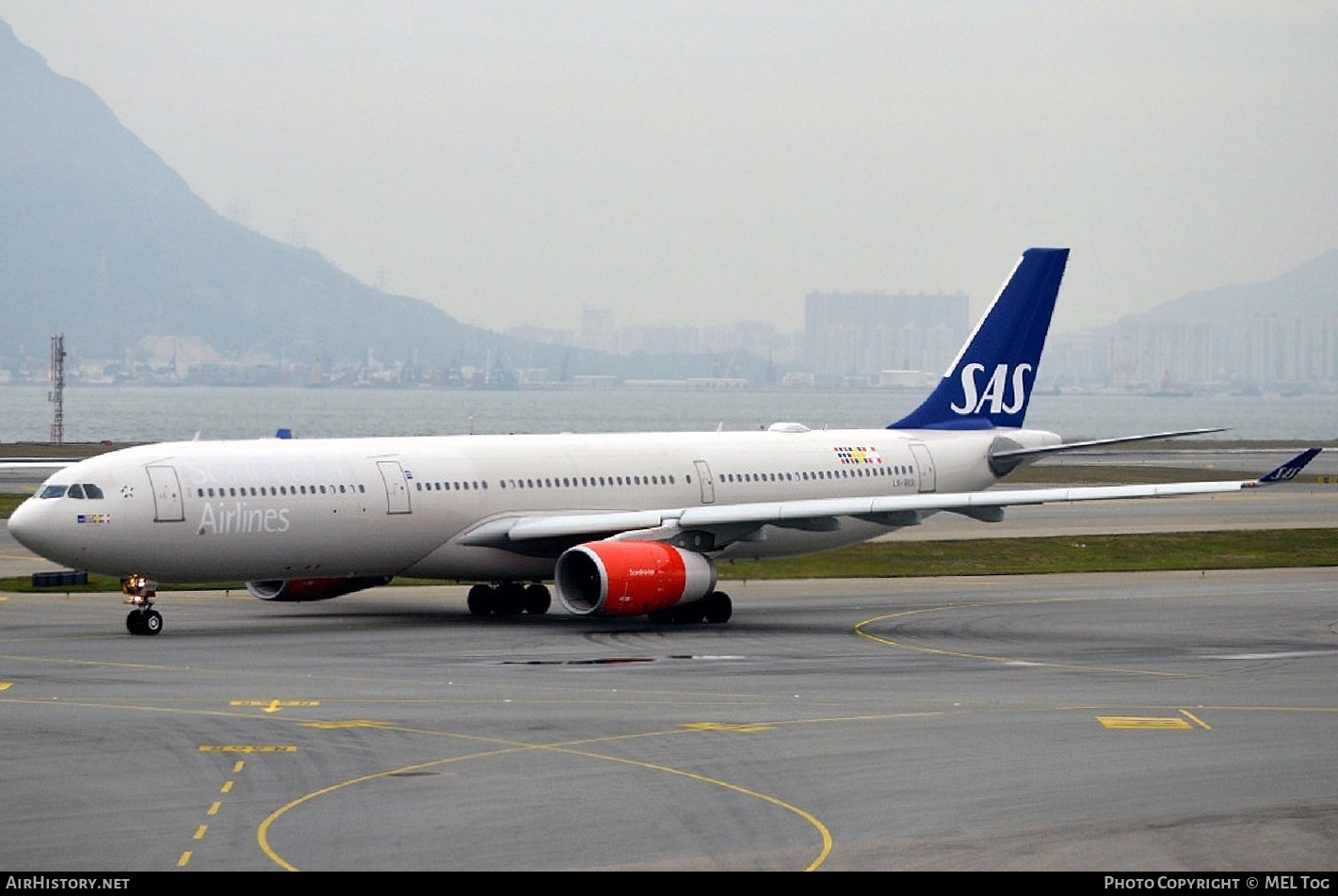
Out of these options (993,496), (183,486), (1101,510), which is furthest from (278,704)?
(1101,510)

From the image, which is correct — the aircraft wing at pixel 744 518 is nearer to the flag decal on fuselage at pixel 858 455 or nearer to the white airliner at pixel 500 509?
the white airliner at pixel 500 509

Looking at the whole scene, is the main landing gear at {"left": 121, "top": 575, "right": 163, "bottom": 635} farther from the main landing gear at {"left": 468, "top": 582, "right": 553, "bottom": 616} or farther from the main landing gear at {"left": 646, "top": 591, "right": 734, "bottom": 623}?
the main landing gear at {"left": 646, "top": 591, "right": 734, "bottom": 623}

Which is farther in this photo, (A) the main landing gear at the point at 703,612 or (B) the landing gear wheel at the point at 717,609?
(B) the landing gear wheel at the point at 717,609

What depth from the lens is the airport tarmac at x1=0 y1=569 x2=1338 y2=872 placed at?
22.7m

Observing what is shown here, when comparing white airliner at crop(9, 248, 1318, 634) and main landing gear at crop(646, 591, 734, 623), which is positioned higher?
white airliner at crop(9, 248, 1318, 634)

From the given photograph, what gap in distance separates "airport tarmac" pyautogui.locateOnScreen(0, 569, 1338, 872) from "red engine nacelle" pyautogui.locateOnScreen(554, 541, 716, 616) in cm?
86

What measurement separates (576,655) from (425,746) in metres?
12.0

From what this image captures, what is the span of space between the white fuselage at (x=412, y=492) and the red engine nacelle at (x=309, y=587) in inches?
96.7

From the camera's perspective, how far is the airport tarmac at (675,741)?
22.7m

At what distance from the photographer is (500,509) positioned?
4931 centimetres

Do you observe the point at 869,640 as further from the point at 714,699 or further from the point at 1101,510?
the point at 1101,510

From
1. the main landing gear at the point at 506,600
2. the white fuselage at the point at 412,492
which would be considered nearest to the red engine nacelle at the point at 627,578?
the white fuselage at the point at 412,492

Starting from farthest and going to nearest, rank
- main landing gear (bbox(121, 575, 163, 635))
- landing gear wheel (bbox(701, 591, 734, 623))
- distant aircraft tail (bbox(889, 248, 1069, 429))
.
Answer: distant aircraft tail (bbox(889, 248, 1069, 429)) → landing gear wheel (bbox(701, 591, 734, 623)) → main landing gear (bbox(121, 575, 163, 635))

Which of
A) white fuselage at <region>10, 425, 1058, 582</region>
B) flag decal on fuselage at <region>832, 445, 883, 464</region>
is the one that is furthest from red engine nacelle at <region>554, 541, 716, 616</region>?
flag decal on fuselage at <region>832, 445, 883, 464</region>
